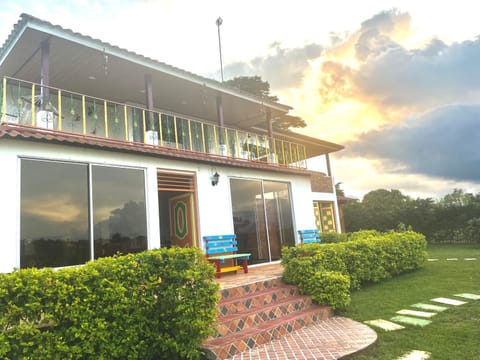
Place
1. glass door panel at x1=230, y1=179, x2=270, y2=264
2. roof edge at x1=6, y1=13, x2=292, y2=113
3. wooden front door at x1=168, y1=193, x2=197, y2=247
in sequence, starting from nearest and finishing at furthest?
roof edge at x1=6, y1=13, x2=292, y2=113
wooden front door at x1=168, y1=193, x2=197, y2=247
glass door panel at x1=230, y1=179, x2=270, y2=264

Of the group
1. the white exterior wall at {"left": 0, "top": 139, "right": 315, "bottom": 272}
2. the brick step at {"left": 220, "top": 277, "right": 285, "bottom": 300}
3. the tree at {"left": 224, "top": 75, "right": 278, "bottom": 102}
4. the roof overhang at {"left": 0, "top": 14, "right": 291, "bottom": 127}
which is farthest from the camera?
the tree at {"left": 224, "top": 75, "right": 278, "bottom": 102}

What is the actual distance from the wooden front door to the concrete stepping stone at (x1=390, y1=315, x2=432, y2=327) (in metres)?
4.93

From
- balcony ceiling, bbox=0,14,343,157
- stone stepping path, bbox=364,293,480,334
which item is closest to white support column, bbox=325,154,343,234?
balcony ceiling, bbox=0,14,343,157

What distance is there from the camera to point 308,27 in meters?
13.5

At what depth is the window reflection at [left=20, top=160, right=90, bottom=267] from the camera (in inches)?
219

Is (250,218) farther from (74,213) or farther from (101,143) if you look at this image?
(74,213)

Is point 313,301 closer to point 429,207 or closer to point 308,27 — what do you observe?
point 308,27

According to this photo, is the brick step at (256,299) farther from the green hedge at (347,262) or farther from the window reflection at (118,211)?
the window reflection at (118,211)

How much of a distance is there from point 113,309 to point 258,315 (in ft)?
8.08

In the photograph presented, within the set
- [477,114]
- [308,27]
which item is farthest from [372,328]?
[477,114]

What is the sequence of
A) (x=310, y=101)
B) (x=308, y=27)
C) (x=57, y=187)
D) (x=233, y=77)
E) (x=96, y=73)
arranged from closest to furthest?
(x=57, y=187), (x=96, y=73), (x=308, y=27), (x=310, y=101), (x=233, y=77)

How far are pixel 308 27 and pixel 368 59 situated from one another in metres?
3.03

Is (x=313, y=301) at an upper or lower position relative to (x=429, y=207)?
lower

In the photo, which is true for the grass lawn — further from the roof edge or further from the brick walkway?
the roof edge
